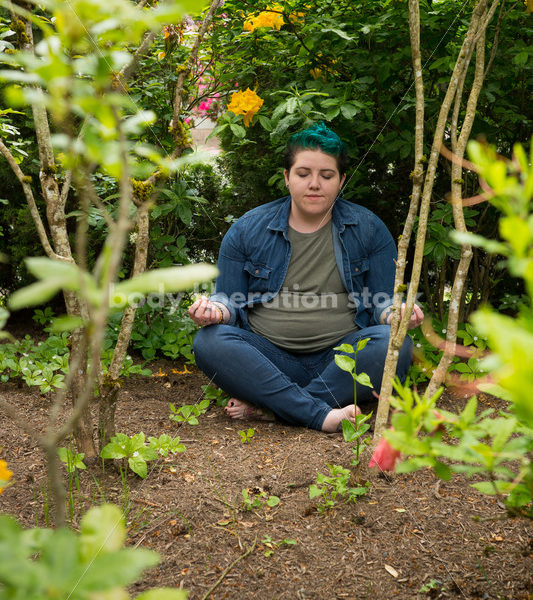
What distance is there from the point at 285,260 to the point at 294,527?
143cm

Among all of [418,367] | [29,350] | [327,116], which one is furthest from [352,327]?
[29,350]

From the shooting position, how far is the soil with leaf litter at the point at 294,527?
128cm

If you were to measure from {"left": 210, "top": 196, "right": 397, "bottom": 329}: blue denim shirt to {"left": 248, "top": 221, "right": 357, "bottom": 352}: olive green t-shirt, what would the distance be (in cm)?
4

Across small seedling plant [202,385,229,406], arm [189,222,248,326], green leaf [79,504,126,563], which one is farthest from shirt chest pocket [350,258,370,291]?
green leaf [79,504,126,563]

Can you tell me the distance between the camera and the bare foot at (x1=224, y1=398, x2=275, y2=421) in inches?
99.0

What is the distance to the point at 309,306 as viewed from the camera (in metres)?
2.69

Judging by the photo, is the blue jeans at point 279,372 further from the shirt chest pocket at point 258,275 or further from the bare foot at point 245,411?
the shirt chest pocket at point 258,275

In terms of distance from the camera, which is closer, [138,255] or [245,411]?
[138,255]

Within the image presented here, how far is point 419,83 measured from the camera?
1549 mm

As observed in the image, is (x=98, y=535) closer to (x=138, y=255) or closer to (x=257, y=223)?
(x=138, y=255)

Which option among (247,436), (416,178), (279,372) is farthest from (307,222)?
(416,178)

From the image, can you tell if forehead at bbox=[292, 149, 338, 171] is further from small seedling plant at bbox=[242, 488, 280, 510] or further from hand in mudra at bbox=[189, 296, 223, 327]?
small seedling plant at bbox=[242, 488, 280, 510]

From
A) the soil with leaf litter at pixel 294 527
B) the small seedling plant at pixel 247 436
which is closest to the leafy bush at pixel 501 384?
the soil with leaf litter at pixel 294 527

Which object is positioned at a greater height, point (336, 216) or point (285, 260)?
point (336, 216)
